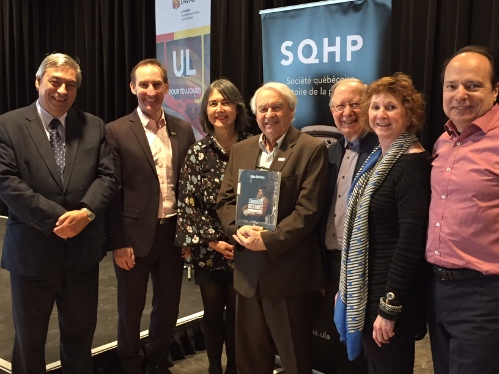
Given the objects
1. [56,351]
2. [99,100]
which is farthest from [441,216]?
[99,100]

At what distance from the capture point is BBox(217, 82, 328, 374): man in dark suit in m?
2.23

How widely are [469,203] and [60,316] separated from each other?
189cm

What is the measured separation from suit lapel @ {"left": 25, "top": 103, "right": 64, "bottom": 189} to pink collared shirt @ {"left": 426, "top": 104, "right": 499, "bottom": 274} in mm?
1587

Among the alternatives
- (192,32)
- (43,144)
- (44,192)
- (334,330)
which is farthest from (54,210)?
(192,32)

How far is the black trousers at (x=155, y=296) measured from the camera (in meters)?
2.77

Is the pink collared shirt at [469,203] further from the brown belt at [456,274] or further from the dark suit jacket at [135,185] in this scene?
the dark suit jacket at [135,185]

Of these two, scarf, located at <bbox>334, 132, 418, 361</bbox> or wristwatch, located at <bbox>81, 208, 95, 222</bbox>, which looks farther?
wristwatch, located at <bbox>81, 208, 95, 222</bbox>

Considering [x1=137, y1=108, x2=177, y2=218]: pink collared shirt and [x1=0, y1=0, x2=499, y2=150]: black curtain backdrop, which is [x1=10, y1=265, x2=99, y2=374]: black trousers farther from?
[x1=0, y1=0, x2=499, y2=150]: black curtain backdrop

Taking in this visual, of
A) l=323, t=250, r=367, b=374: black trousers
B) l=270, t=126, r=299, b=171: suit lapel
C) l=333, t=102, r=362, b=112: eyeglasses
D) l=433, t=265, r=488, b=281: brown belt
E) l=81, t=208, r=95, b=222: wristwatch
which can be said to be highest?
l=333, t=102, r=362, b=112: eyeglasses

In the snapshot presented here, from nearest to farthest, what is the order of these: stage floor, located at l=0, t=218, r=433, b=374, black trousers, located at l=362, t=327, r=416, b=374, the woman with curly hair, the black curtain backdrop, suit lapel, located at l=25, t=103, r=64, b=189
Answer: the woman with curly hair
black trousers, located at l=362, t=327, r=416, b=374
suit lapel, located at l=25, t=103, r=64, b=189
stage floor, located at l=0, t=218, r=433, b=374
the black curtain backdrop

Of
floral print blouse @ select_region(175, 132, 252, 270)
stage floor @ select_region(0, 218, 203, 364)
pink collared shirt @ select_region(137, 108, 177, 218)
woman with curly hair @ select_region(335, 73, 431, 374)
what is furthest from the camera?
stage floor @ select_region(0, 218, 203, 364)

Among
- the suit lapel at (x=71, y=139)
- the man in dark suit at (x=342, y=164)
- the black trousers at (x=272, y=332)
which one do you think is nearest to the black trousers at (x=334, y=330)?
the man in dark suit at (x=342, y=164)

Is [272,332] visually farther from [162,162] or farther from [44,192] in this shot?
[44,192]

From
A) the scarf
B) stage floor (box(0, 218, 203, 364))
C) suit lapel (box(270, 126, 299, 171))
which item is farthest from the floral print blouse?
stage floor (box(0, 218, 203, 364))
